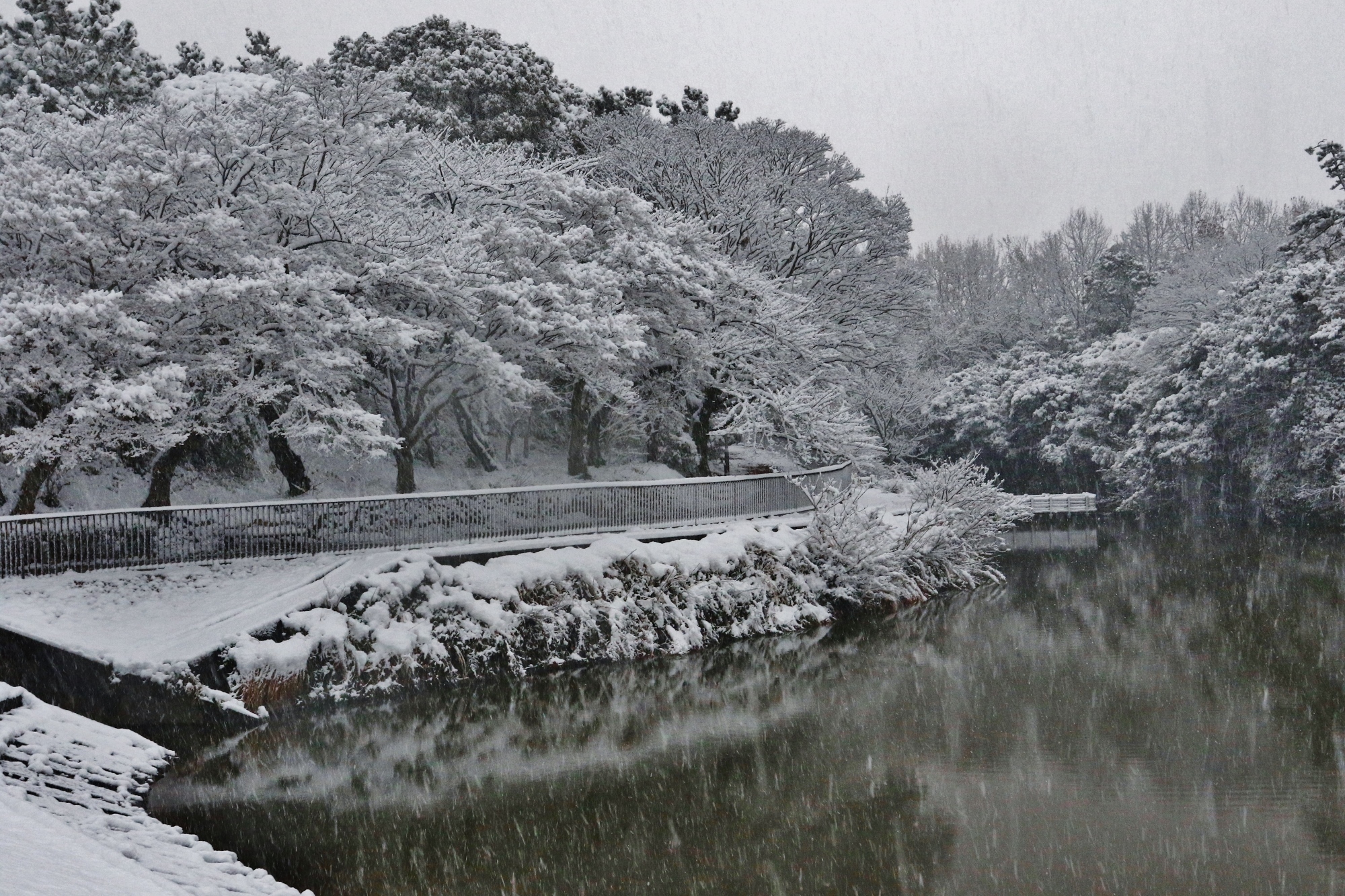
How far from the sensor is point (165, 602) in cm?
1343

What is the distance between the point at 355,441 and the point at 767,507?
897cm

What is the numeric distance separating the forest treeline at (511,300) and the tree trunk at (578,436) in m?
0.24

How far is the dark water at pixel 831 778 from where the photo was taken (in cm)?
800

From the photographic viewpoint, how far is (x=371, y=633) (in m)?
13.8

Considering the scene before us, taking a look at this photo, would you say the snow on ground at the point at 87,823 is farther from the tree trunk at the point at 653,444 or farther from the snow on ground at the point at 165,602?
the tree trunk at the point at 653,444

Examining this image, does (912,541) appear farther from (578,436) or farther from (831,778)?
(831,778)

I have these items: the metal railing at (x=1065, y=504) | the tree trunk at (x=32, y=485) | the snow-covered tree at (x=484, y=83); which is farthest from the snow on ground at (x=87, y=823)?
the metal railing at (x=1065, y=504)

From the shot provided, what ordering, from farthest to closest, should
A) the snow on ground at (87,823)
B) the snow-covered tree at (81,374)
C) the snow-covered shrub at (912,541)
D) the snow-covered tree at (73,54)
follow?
1. the snow-covered tree at (73,54)
2. the snow-covered shrub at (912,541)
3. the snow-covered tree at (81,374)
4. the snow on ground at (87,823)

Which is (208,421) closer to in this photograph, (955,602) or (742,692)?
(742,692)

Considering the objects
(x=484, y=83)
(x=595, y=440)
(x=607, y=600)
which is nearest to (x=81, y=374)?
(x=607, y=600)

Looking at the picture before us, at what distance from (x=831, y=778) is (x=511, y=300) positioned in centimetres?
1086

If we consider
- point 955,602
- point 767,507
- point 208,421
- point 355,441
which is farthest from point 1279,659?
point 208,421

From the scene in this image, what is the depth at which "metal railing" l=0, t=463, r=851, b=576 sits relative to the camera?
13398 millimetres

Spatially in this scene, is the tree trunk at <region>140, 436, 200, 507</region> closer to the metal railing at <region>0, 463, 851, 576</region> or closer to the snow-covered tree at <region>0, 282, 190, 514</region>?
the snow-covered tree at <region>0, 282, 190, 514</region>
